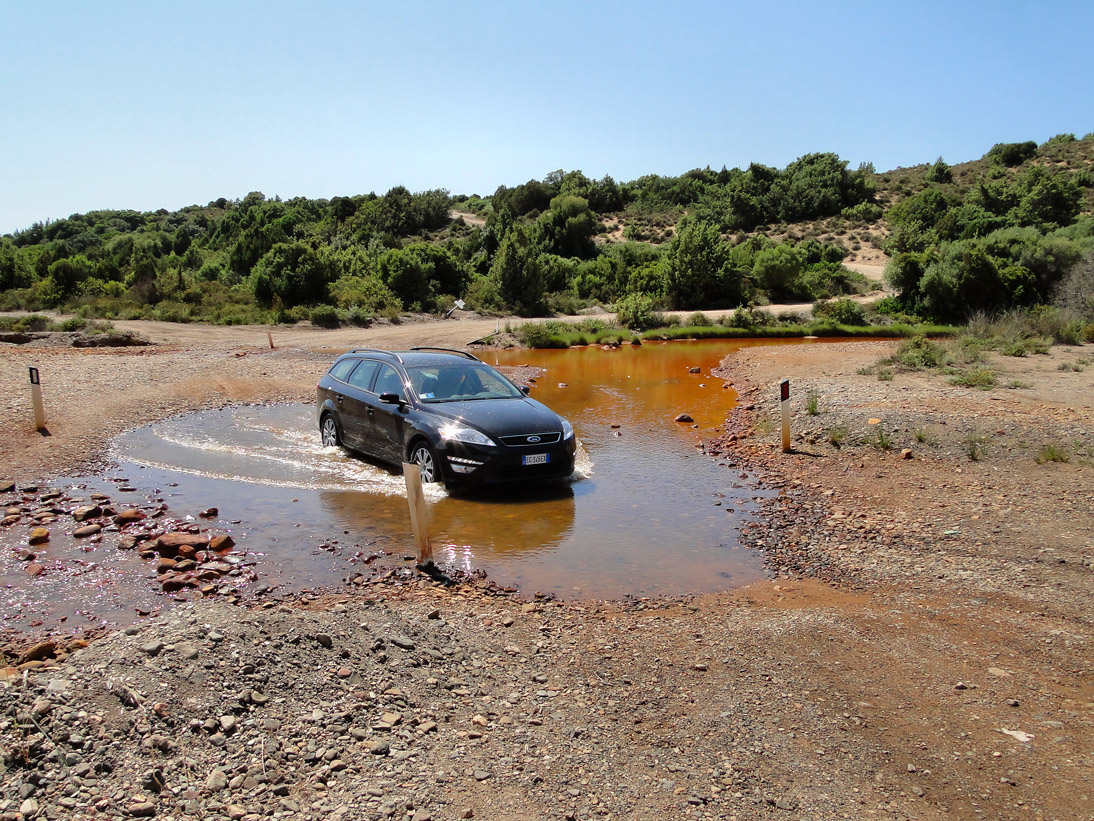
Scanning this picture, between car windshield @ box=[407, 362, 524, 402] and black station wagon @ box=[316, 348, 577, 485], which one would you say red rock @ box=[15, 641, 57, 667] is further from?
car windshield @ box=[407, 362, 524, 402]

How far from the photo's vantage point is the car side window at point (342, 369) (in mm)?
12117

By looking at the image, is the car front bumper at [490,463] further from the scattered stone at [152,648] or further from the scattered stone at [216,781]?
the scattered stone at [216,781]

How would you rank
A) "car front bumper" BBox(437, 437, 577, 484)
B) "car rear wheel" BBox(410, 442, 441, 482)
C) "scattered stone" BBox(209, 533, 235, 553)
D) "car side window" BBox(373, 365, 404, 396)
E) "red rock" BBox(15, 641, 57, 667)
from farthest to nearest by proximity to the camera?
"car side window" BBox(373, 365, 404, 396)
"car rear wheel" BBox(410, 442, 441, 482)
"car front bumper" BBox(437, 437, 577, 484)
"scattered stone" BBox(209, 533, 235, 553)
"red rock" BBox(15, 641, 57, 667)

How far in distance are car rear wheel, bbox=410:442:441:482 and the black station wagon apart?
1 centimetres

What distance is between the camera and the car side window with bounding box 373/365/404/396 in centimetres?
1084

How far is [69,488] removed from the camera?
9.84 metres

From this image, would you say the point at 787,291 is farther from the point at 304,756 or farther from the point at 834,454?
the point at 304,756

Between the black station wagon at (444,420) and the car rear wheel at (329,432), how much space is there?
36 mm

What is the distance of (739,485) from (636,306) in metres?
26.2

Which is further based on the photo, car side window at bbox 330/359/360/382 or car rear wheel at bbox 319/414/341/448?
car rear wheel at bbox 319/414/341/448

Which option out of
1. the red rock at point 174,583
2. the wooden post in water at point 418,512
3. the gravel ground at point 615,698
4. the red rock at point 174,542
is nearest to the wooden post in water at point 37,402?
the red rock at point 174,542

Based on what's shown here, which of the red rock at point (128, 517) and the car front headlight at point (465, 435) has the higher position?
the car front headlight at point (465, 435)

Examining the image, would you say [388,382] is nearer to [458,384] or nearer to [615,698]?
[458,384]

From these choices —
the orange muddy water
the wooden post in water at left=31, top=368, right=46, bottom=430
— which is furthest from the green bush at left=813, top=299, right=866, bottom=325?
the wooden post in water at left=31, top=368, right=46, bottom=430
